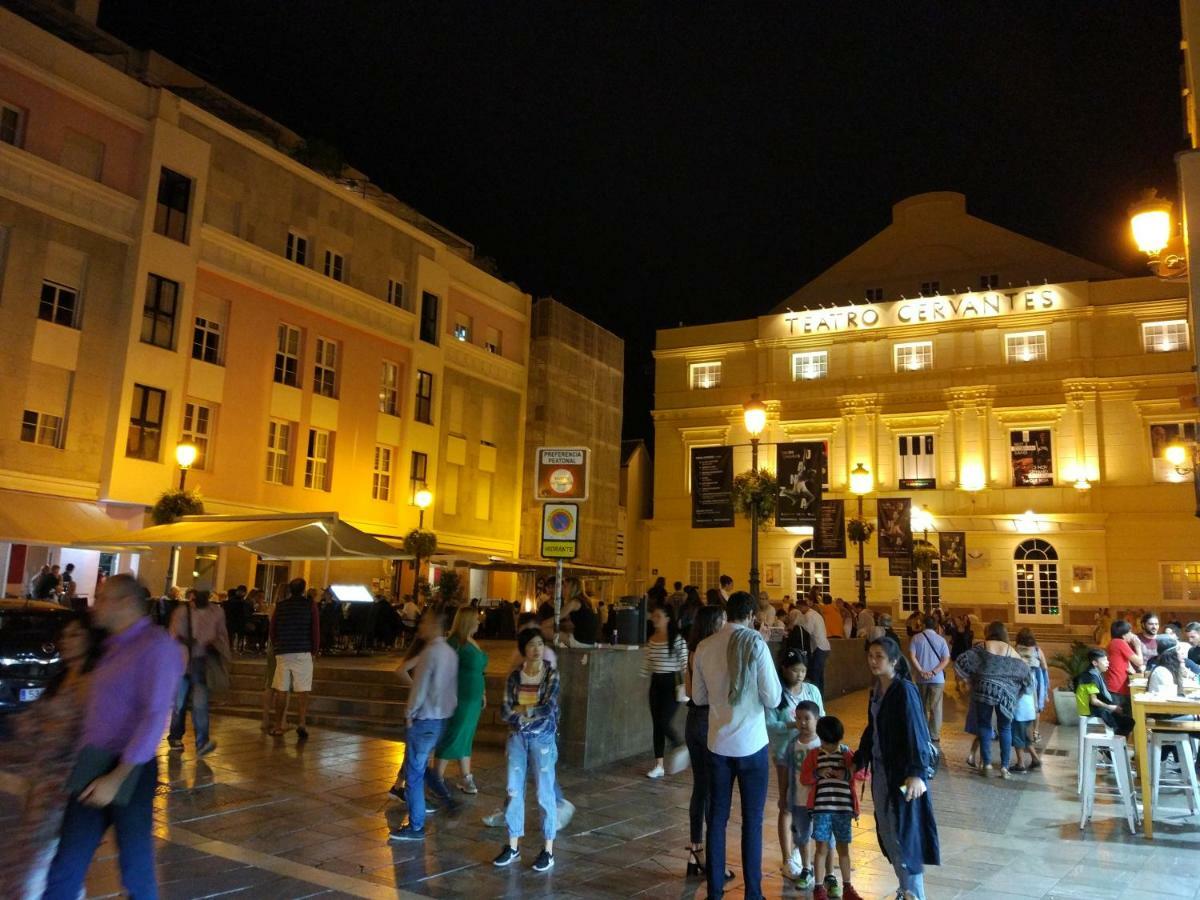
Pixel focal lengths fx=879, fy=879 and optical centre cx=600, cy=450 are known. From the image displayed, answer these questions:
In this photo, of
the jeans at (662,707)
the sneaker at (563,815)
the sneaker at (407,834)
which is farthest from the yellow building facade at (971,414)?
the sneaker at (407,834)

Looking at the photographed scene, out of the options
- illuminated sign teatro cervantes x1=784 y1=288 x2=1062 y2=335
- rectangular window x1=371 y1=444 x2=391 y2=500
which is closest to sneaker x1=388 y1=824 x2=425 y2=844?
rectangular window x1=371 y1=444 x2=391 y2=500

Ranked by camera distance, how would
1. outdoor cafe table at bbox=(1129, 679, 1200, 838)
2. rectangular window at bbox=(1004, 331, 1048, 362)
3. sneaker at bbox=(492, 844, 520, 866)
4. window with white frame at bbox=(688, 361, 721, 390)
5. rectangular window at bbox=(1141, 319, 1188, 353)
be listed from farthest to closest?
window with white frame at bbox=(688, 361, 721, 390)
rectangular window at bbox=(1004, 331, 1048, 362)
rectangular window at bbox=(1141, 319, 1188, 353)
outdoor cafe table at bbox=(1129, 679, 1200, 838)
sneaker at bbox=(492, 844, 520, 866)

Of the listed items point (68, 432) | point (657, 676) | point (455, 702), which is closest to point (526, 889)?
point (455, 702)

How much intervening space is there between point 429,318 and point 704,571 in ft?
56.6

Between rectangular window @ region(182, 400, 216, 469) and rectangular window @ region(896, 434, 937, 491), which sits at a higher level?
rectangular window @ region(896, 434, 937, 491)

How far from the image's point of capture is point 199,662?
32.3ft

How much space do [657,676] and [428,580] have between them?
2358 cm

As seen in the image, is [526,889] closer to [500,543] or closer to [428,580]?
[428,580]

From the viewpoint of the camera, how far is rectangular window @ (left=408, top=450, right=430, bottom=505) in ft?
105

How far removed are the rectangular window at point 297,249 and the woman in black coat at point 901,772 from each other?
2625 cm

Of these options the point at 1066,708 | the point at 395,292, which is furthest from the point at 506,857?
the point at 395,292

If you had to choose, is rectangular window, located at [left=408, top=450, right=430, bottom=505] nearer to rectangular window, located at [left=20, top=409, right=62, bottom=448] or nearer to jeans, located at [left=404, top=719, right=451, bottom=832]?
rectangular window, located at [left=20, top=409, right=62, bottom=448]

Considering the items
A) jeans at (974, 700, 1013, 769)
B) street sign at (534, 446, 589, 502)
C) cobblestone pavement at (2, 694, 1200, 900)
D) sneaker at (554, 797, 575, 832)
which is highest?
street sign at (534, 446, 589, 502)

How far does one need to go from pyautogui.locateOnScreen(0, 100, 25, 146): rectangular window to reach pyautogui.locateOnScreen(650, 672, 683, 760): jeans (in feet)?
69.7
